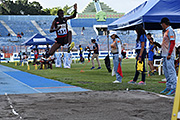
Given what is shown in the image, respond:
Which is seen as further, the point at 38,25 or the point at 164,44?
the point at 38,25

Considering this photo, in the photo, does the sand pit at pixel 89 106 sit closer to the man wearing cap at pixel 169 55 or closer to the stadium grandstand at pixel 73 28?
the man wearing cap at pixel 169 55

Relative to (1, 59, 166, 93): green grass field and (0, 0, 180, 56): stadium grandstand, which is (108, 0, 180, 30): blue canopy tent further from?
(0, 0, 180, 56): stadium grandstand

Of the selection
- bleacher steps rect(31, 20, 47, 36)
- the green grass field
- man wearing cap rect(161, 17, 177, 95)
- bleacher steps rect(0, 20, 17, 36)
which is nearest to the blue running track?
the green grass field

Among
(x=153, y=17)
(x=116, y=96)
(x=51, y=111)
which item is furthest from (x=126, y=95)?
(x=153, y=17)

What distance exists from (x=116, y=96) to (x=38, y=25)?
69.5 metres

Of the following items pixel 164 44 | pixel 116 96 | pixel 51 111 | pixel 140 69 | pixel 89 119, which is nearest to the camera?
pixel 89 119

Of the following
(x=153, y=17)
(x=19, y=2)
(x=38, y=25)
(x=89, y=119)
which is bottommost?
(x=89, y=119)

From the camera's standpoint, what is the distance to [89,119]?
Result: 19.3 ft

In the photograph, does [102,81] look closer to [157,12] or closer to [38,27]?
[157,12]

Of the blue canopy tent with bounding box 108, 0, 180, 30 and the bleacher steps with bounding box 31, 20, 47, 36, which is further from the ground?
the bleacher steps with bounding box 31, 20, 47, 36

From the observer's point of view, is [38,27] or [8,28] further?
[38,27]

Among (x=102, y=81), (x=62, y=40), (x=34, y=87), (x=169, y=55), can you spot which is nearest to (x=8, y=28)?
(x=102, y=81)

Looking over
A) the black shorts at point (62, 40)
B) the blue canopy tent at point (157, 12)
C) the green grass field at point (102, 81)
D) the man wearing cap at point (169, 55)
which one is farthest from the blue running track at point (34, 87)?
the blue canopy tent at point (157, 12)

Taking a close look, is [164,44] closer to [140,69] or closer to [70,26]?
[140,69]
